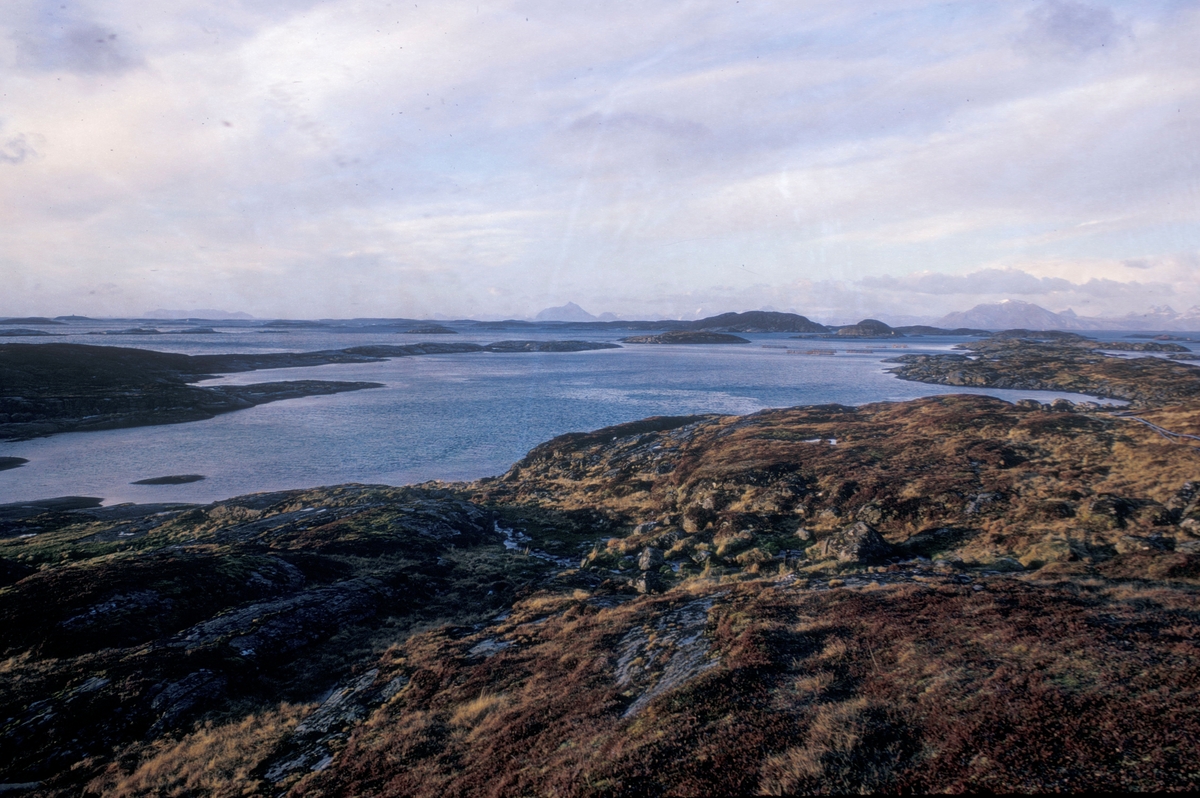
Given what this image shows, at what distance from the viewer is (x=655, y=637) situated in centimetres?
1820

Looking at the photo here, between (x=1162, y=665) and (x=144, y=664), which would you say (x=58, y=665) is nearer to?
(x=144, y=664)

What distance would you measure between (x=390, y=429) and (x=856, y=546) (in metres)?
70.8

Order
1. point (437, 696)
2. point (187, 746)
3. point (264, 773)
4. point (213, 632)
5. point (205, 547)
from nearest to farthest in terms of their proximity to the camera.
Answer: point (264, 773)
point (187, 746)
point (437, 696)
point (213, 632)
point (205, 547)

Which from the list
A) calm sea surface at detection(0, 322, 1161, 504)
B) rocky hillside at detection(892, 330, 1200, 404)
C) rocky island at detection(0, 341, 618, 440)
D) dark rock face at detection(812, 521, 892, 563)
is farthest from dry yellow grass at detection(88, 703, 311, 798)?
rocky hillside at detection(892, 330, 1200, 404)

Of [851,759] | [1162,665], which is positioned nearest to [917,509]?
[1162,665]

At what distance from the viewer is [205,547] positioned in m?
29.0

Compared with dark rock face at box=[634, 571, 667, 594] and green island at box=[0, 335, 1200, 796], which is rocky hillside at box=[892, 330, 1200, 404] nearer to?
green island at box=[0, 335, 1200, 796]

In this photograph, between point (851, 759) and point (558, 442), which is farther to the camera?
point (558, 442)

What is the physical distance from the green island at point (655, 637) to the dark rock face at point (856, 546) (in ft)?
0.61

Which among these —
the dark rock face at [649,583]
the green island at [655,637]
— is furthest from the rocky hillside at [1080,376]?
the dark rock face at [649,583]

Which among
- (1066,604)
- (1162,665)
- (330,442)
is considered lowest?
(330,442)

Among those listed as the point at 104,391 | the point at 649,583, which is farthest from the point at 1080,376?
the point at 104,391

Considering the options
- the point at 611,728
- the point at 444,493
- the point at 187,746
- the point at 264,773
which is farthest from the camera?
the point at 444,493

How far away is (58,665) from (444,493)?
2870cm
